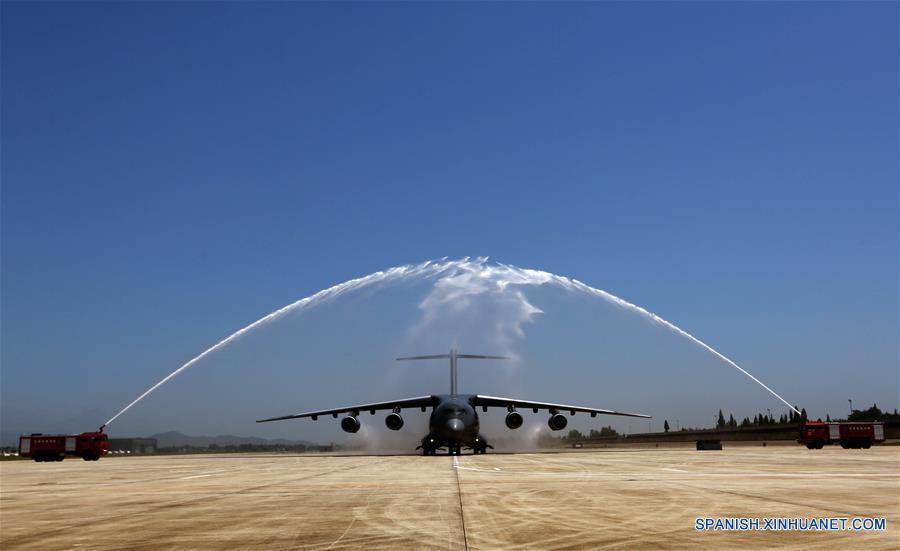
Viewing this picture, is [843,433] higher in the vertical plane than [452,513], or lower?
lower

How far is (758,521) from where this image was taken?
9.66 meters

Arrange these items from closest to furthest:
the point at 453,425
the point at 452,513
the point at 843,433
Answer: the point at 452,513 → the point at 453,425 → the point at 843,433

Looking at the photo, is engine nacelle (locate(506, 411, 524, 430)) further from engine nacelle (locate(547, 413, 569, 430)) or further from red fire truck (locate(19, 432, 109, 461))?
red fire truck (locate(19, 432, 109, 461))

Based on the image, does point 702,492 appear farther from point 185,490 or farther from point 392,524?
point 185,490

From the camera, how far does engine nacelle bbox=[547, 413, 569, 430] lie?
45.3m

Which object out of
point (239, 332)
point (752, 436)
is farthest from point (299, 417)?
point (752, 436)

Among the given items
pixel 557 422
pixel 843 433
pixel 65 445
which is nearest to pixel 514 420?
pixel 557 422

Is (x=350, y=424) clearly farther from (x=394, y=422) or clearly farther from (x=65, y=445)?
(x=65, y=445)

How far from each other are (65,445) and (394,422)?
22.5 m

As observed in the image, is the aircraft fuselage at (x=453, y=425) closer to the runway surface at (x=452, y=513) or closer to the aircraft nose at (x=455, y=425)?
the aircraft nose at (x=455, y=425)

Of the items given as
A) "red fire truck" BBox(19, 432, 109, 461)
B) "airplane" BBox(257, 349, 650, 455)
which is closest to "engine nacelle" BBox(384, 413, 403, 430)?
"airplane" BBox(257, 349, 650, 455)

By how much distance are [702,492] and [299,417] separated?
3841cm

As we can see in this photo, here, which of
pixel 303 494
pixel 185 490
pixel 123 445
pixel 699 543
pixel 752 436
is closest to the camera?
pixel 699 543

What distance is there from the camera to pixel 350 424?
45.9 meters
